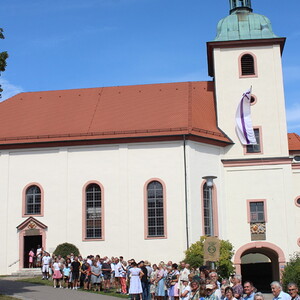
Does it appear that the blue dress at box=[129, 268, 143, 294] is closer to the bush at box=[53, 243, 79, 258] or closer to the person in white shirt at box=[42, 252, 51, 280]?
the person in white shirt at box=[42, 252, 51, 280]

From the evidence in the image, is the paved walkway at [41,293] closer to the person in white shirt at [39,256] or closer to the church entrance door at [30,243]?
the person in white shirt at [39,256]

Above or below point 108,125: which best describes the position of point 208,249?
below

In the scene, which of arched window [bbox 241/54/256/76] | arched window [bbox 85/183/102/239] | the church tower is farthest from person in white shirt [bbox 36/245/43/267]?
arched window [bbox 241/54/256/76]

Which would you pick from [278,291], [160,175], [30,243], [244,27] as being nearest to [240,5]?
[244,27]

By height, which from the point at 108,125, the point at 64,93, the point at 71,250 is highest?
the point at 64,93

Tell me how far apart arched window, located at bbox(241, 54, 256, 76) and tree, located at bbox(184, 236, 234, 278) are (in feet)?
35.0

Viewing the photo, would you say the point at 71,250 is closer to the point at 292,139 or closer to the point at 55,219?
the point at 55,219

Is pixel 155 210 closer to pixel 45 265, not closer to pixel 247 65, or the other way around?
pixel 45 265

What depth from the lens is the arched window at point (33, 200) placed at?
2905 cm

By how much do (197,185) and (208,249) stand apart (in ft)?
34.5

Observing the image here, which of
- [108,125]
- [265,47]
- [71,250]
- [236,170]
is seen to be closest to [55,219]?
[71,250]

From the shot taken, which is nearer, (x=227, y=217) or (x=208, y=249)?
(x=208, y=249)

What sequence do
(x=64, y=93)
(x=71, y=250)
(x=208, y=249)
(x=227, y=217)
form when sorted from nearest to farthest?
1. (x=208, y=249)
2. (x=71, y=250)
3. (x=227, y=217)
4. (x=64, y=93)

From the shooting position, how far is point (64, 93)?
112ft
